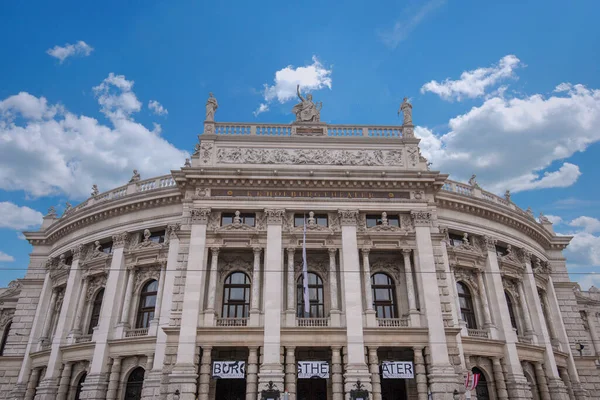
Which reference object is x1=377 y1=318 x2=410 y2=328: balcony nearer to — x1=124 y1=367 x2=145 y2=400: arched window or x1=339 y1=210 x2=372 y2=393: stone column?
x1=339 y1=210 x2=372 y2=393: stone column

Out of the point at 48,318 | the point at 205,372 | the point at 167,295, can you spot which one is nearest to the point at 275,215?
the point at 167,295

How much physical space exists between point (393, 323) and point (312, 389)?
6753 millimetres

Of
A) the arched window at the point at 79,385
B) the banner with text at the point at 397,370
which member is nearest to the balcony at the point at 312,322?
the banner with text at the point at 397,370

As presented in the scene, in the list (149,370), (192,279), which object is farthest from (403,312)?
(149,370)

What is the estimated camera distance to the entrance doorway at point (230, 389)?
97.2 ft

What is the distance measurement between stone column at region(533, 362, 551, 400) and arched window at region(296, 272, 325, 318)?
57.2 feet

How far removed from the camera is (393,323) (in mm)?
30844

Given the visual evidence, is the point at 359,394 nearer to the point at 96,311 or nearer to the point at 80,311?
the point at 96,311

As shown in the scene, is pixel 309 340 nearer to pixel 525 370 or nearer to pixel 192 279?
pixel 192 279

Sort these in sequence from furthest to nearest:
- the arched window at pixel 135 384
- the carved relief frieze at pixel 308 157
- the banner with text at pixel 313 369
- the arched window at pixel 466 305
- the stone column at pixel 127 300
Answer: the arched window at pixel 466 305 → the carved relief frieze at pixel 308 157 → the stone column at pixel 127 300 → the arched window at pixel 135 384 → the banner with text at pixel 313 369

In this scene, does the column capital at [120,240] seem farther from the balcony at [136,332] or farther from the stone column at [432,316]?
the stone column at [432,316]

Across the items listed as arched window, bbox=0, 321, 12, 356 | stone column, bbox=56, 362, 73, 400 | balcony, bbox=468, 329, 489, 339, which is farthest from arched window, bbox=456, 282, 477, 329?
arched window, bbox=0, 321, 12, 356

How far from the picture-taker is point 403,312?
31594mm

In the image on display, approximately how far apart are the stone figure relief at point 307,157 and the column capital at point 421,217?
13.2ft
